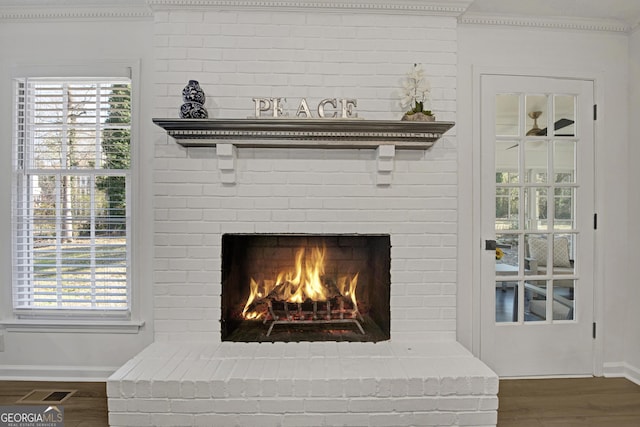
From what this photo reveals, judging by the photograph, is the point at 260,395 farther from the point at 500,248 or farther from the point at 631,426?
the point at 631,426

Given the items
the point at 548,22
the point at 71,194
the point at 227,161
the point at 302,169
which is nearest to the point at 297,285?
the point at 302,169

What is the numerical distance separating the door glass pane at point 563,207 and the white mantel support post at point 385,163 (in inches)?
47.2

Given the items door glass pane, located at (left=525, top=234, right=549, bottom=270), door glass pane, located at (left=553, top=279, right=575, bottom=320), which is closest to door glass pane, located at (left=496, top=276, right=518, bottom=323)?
door glass pane, located at (left=525, top=234, right=549, bottom=270)

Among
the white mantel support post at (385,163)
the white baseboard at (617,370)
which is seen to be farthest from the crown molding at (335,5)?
the white baseboard at (617,370)

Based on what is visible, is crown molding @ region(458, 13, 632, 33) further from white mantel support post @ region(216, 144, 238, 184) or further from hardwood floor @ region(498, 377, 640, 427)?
hardwood floor @ region(498, 377, 640, 427)

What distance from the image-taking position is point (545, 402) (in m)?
2.15

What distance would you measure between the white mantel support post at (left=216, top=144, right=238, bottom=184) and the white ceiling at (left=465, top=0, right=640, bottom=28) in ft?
5.76

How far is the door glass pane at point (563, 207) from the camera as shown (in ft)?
8.12

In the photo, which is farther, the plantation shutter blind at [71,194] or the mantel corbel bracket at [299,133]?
the plantation shutter blind at [71,194]

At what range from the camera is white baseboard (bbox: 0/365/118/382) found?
239 centimetres

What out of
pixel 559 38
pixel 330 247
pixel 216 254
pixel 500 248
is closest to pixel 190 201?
pixel 216 254

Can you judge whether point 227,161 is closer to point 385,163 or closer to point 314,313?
point 385,163

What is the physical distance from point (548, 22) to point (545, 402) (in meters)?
2.41

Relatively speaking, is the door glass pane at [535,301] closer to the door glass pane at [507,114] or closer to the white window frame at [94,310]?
the door glass pane at [507,114]
